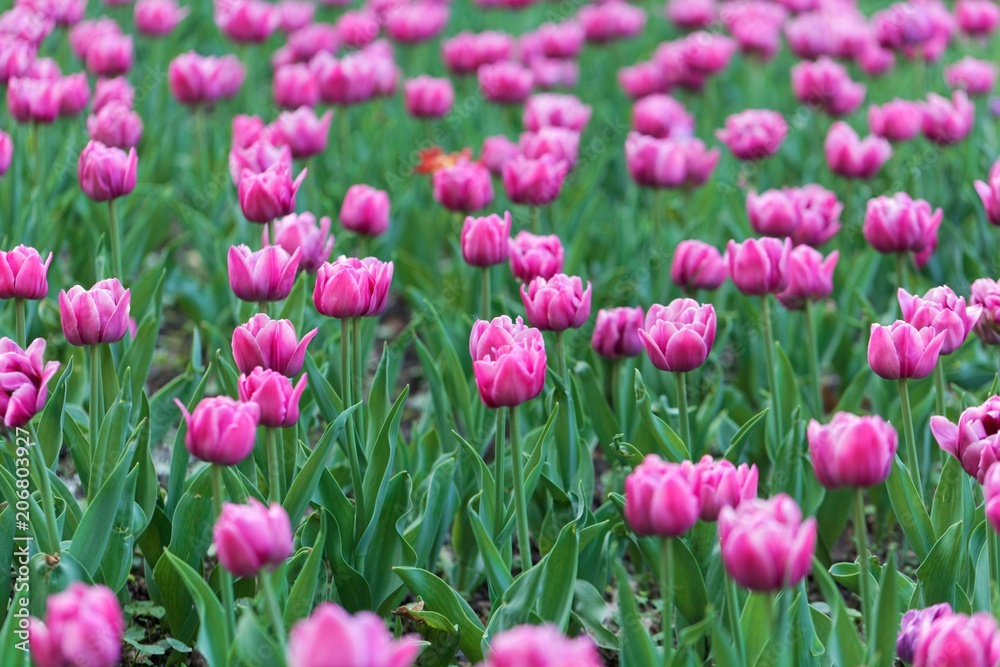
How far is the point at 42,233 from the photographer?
2.96 meters

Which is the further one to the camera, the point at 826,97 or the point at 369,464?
the point at 826,97

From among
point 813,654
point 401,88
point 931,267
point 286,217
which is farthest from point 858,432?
point 401,88

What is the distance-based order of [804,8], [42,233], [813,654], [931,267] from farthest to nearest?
[804,8]
[931,267]
[42,233]
[813,654]

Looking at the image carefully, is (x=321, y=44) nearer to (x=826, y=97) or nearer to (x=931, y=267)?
(x=826, y=97)

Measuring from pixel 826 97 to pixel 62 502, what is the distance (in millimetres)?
2970

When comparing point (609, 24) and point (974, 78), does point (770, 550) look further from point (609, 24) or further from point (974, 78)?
point (609, 24)

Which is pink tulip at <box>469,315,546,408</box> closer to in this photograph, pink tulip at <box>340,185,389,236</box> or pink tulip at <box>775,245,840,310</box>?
pink tulip at <box>775,245,840,310</box>

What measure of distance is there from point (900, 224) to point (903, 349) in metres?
0.73

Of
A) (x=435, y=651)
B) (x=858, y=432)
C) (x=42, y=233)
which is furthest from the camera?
(x=42, y=233)

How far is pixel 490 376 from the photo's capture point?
1816 mm

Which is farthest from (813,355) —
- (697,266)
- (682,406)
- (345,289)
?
(345,289)

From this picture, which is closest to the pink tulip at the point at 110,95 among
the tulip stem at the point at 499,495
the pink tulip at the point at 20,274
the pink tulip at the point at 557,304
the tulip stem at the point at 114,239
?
the tulip stem at the point at 114,239

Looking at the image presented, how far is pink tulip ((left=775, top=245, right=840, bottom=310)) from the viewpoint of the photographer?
2.50m

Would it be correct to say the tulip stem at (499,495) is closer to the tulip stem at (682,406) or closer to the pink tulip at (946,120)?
the tulip stem at (682,406)
